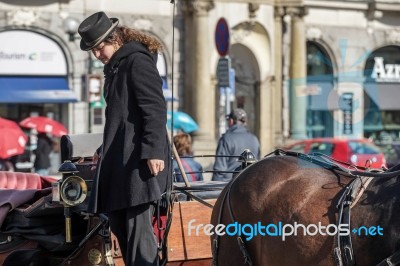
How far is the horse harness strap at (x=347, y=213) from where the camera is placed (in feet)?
13.0

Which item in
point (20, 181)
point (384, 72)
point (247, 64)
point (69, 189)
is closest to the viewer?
point (69, 189)

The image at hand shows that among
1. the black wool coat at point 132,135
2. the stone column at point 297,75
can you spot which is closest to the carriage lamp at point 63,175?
the black wool coat at point 132,135

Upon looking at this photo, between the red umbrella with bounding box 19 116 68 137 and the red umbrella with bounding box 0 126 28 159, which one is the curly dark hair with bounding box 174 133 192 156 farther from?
the red umbrella with bounding box 19 116 68 137

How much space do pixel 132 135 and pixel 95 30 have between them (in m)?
0.69

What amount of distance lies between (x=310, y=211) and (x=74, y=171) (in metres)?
1.94

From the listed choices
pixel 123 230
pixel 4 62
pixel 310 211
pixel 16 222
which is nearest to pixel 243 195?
pixel 310 211

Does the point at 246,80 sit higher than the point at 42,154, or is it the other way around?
the point at 246,80

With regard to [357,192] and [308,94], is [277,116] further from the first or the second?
[357,192]

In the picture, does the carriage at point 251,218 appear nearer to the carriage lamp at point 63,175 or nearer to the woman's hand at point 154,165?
the carriage lamp at point 63,175

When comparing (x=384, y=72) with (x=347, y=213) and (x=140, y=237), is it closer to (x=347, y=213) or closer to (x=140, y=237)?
(x=140, y=237)

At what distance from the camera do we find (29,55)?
2278cm

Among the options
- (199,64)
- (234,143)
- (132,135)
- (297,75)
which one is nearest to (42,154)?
(199,64)

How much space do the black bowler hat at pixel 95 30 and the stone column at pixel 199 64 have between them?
19602mm

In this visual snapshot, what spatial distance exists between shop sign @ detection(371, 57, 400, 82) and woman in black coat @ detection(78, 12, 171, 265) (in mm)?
25549
